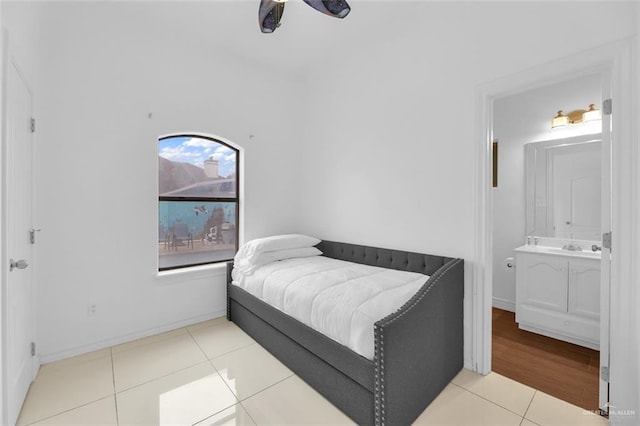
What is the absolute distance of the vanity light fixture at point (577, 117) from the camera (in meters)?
2.84

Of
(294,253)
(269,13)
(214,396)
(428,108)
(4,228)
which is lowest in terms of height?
(214,396)

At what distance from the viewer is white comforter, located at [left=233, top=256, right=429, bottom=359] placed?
1.75 m

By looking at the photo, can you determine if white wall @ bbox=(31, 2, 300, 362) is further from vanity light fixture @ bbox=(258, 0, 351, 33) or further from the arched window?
vanity light fixture @ bbox=(258, 0, 351, 33)

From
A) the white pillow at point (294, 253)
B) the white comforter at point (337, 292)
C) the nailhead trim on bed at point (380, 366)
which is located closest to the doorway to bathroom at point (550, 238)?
the white comforter at point (337, 292)

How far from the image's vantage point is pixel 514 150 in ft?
11.6

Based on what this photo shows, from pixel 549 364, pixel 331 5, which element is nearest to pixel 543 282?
pixel 549 364

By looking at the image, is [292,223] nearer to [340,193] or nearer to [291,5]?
[340,193]

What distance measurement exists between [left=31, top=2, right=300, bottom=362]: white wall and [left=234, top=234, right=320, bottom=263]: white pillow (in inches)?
17.4

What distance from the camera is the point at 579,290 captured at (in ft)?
8.84

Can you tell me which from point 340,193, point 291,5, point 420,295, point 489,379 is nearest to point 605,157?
point 420,295

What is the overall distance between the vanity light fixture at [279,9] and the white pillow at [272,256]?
2.06 m

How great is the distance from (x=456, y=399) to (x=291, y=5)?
11.0 feet

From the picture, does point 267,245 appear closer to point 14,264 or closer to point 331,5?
point 14,264

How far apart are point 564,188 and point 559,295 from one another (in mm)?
1170
